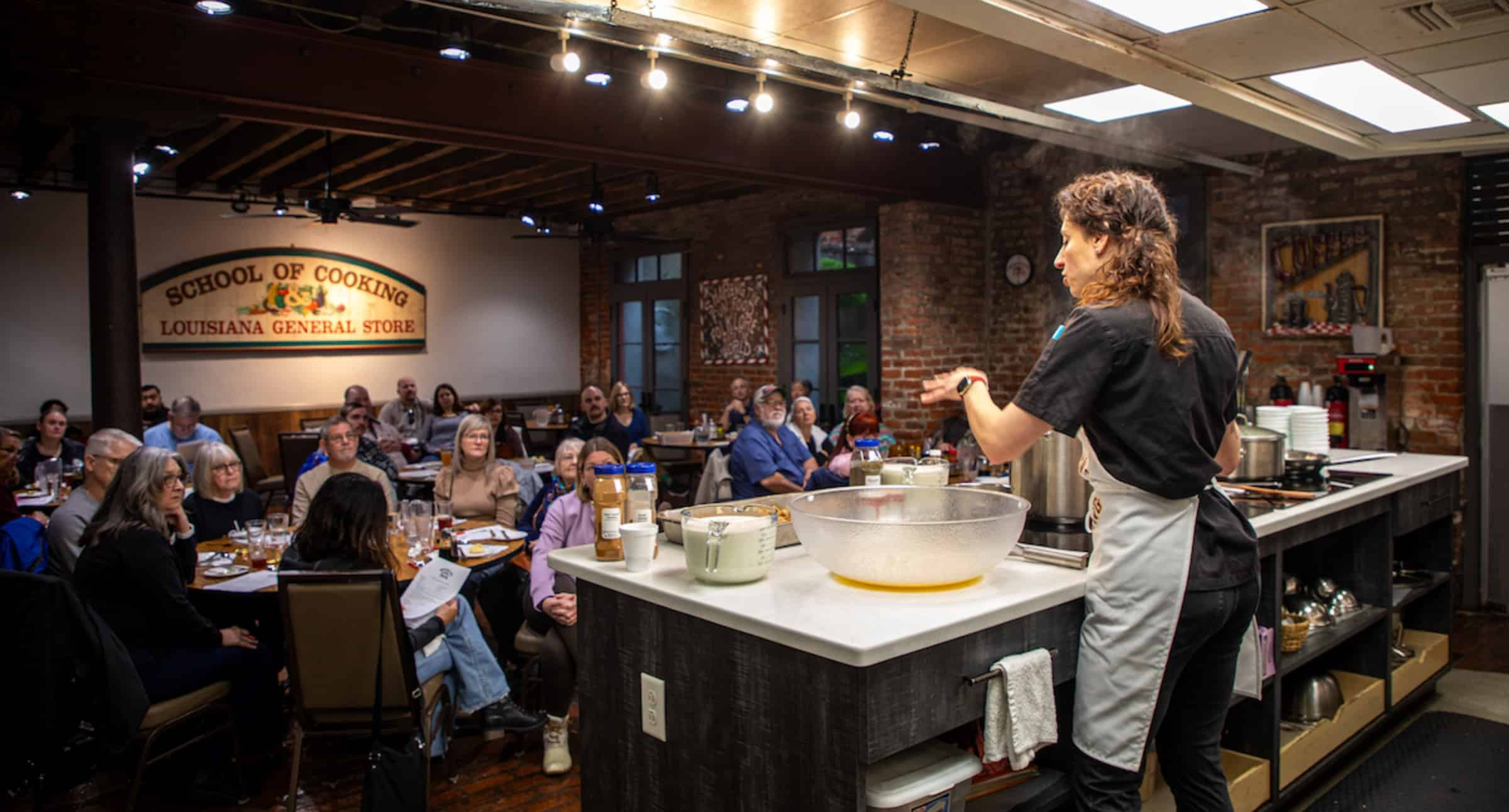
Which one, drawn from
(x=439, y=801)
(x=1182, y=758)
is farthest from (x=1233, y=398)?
(x=439, y=801)

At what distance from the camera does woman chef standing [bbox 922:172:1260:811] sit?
1903mm

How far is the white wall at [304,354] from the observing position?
883 centimetres

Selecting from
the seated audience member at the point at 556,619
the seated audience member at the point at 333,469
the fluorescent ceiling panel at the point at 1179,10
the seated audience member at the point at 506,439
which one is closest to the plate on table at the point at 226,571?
the seated audience member at the point at 333,469

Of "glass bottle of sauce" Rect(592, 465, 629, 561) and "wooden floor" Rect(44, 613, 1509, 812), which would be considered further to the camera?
"wooden floor" Rect(44, 613, 1509, 812)

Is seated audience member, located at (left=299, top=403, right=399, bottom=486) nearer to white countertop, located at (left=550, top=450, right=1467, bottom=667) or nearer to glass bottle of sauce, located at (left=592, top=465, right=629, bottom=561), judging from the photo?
glass bottle of sauce, located at (left=592, top=465, right=629, bottom=561)

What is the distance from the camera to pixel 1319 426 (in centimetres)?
417

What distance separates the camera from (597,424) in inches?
320

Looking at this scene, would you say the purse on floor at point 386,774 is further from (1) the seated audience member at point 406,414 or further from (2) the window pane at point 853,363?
(1) the seated audience member at point 406,414

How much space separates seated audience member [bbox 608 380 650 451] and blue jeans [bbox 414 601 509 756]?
14.8 ft

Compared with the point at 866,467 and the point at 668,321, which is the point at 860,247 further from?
the point at 866,467

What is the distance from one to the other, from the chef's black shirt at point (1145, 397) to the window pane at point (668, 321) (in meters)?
9.02

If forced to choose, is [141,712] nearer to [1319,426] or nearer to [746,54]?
[746,54]

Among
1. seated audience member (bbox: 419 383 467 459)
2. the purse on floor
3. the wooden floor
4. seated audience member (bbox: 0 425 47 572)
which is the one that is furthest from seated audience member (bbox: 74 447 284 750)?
seated audience member (bbox: 419 383 467 459)

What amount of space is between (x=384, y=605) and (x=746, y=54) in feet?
7.15
